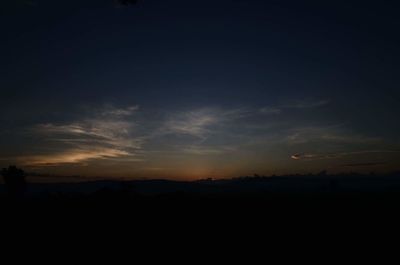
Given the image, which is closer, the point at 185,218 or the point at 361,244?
the point at 361,244

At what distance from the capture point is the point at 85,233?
117 feet

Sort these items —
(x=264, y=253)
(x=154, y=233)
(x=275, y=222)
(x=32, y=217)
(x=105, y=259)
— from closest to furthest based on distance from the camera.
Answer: (x=105, y=259), (x=264, y=253), (x=154, y=233), (x=275, y=222), (x=32, y=217)

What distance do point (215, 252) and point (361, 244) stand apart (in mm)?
12764

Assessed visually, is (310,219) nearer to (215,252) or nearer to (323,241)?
(323,241)

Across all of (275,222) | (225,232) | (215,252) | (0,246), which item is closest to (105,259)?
(215,252)

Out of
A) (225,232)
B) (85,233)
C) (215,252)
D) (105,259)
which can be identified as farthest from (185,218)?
(105,259)

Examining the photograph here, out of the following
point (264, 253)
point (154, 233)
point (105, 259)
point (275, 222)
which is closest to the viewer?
point (105, 259)

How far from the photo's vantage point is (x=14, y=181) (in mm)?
117312

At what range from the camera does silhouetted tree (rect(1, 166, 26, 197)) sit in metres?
117

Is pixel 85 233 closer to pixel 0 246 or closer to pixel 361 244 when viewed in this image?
pixel 0 246

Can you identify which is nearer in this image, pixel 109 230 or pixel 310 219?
pixel 109 230

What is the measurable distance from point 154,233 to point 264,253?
11261 mm

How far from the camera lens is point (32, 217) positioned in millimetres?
47156

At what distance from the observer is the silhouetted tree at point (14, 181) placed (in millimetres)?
116812
